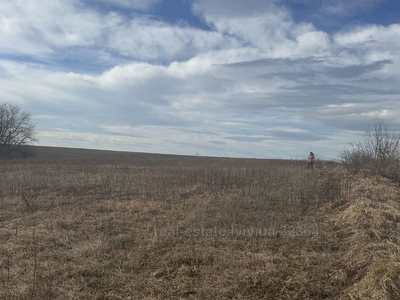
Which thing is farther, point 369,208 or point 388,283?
point 369,208

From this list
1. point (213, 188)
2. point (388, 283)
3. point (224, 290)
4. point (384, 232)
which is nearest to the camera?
point (388, 283)

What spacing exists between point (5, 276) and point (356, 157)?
878 inches

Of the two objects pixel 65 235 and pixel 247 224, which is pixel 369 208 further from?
pixel 65 235

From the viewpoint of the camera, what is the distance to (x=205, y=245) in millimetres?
7891

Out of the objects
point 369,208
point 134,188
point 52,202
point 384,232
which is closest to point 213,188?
point 134,188

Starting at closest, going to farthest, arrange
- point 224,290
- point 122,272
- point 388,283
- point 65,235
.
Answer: point 388,283, point 224,290, point 122,272, point 65,235

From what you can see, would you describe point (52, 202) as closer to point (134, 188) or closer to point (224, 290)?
point (134, 188)

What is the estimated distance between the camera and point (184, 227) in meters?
9.64

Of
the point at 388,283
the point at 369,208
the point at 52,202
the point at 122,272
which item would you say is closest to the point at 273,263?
the point at 388,283

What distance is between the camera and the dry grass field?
5738mm

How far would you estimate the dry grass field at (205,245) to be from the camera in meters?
5.74

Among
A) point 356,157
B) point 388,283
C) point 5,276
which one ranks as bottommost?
point 5,276

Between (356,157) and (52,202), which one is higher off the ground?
(356,157)

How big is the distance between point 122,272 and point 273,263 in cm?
250
